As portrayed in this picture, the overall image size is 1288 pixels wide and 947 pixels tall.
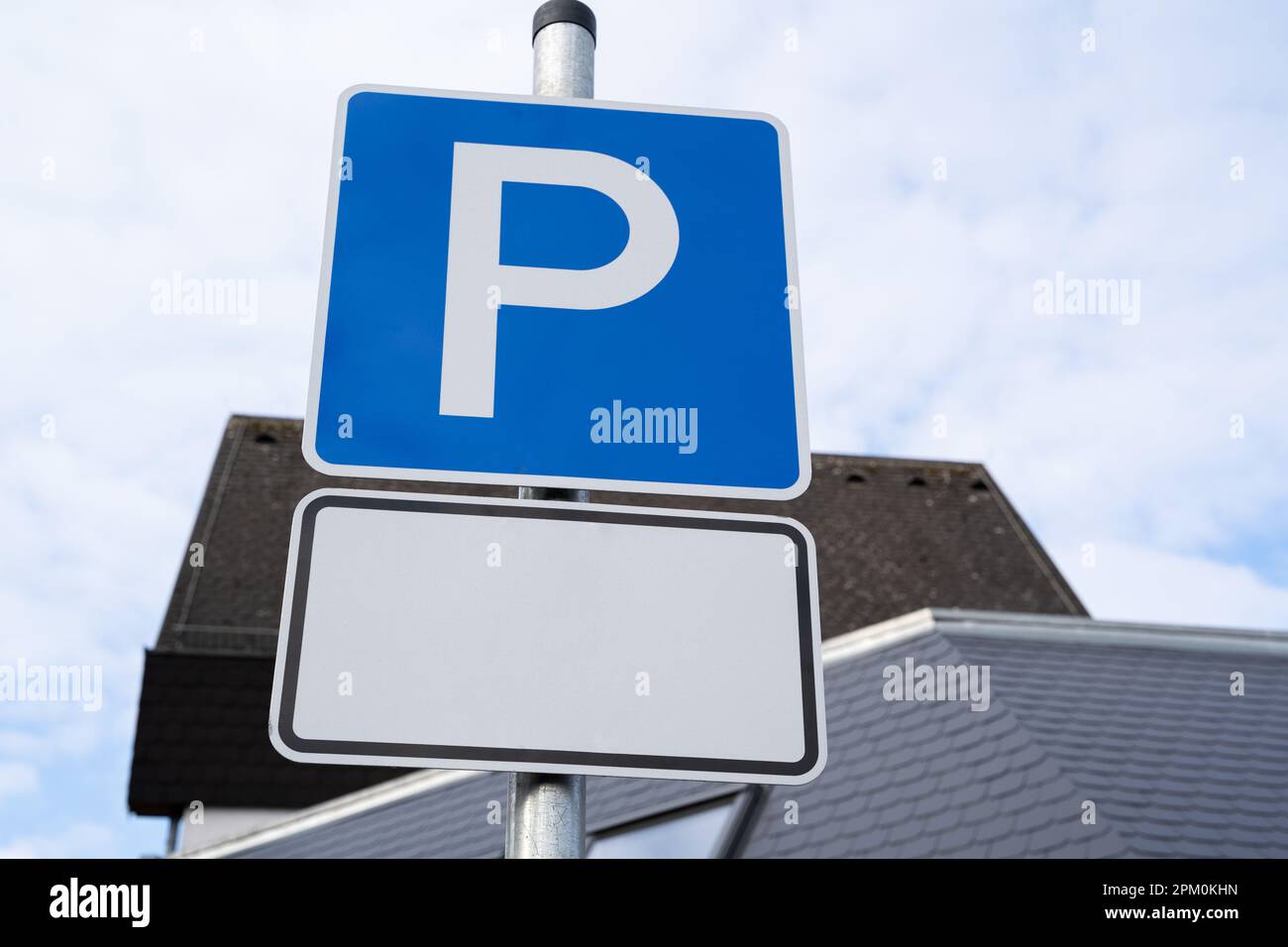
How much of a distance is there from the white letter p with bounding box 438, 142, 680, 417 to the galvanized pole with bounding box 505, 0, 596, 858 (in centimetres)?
14

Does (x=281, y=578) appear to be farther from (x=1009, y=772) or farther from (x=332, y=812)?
(x=1009, y=772)

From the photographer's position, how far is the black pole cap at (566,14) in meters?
2.21

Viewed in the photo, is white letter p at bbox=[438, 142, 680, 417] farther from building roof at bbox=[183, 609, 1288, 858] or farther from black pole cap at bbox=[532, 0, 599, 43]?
building roof at bbox=[183, 609, 1288, 858]

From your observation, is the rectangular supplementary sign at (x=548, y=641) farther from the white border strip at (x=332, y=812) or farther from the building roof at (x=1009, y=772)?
the white border strip at (x=332, y=812)

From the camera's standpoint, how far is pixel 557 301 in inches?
80.9

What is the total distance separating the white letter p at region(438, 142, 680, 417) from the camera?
1.99 metres

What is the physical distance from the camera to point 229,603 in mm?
17359

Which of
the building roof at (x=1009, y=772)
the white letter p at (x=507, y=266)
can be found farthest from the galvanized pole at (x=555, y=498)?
the building roof at (x=1009, y=772)

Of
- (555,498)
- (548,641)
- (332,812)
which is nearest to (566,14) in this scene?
(555,498)

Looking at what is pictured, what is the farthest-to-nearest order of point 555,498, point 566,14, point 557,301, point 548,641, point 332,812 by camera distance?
1. point 332,812
2. point 566,14
3. point 557,301
4. point 555,498
5. point 548,641

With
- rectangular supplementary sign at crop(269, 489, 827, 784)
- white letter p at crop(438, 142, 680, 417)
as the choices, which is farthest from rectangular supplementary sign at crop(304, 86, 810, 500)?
rectangular supplementary sign at crop(269, 489, 827, 784)

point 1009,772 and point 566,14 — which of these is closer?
point 566,14

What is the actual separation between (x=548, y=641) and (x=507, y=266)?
69cm

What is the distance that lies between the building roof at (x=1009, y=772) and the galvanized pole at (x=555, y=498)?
5.46m
